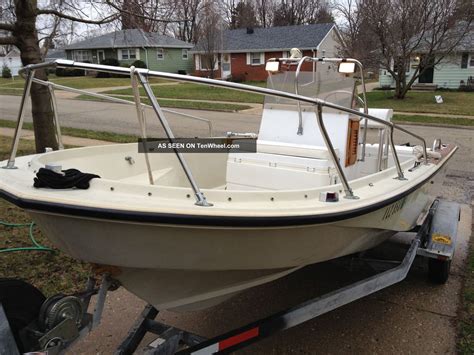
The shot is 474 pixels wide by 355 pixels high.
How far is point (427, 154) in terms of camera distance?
445 centimetres

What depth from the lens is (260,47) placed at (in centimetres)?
3397

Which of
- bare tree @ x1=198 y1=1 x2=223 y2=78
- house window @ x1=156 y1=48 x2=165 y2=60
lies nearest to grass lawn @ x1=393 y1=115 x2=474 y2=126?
house window @ x1=156 y1=48 x2=165 y2=60

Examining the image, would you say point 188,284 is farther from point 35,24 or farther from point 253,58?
point 253,58

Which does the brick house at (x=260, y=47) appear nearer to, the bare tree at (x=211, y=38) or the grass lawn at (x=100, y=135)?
the bare tree at (x=211, y=38)

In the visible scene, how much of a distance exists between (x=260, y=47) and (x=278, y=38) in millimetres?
1726

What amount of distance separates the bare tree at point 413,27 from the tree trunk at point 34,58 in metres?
15.4

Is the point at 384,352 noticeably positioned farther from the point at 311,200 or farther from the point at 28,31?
the point at 28,31

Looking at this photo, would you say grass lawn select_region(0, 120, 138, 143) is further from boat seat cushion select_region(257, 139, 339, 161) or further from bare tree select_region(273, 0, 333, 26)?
bare tree select_region(273, 0, 333, 26)

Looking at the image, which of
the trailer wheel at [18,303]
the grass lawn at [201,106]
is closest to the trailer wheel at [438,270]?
the trailer wheel at [18,303]

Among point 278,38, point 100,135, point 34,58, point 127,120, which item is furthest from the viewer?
point 278,38

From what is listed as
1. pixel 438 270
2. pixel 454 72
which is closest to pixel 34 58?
pixel 438 270

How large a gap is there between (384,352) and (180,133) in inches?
358

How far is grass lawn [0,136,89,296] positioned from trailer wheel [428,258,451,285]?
117 inches

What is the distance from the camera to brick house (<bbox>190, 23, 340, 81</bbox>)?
33.3 meters
